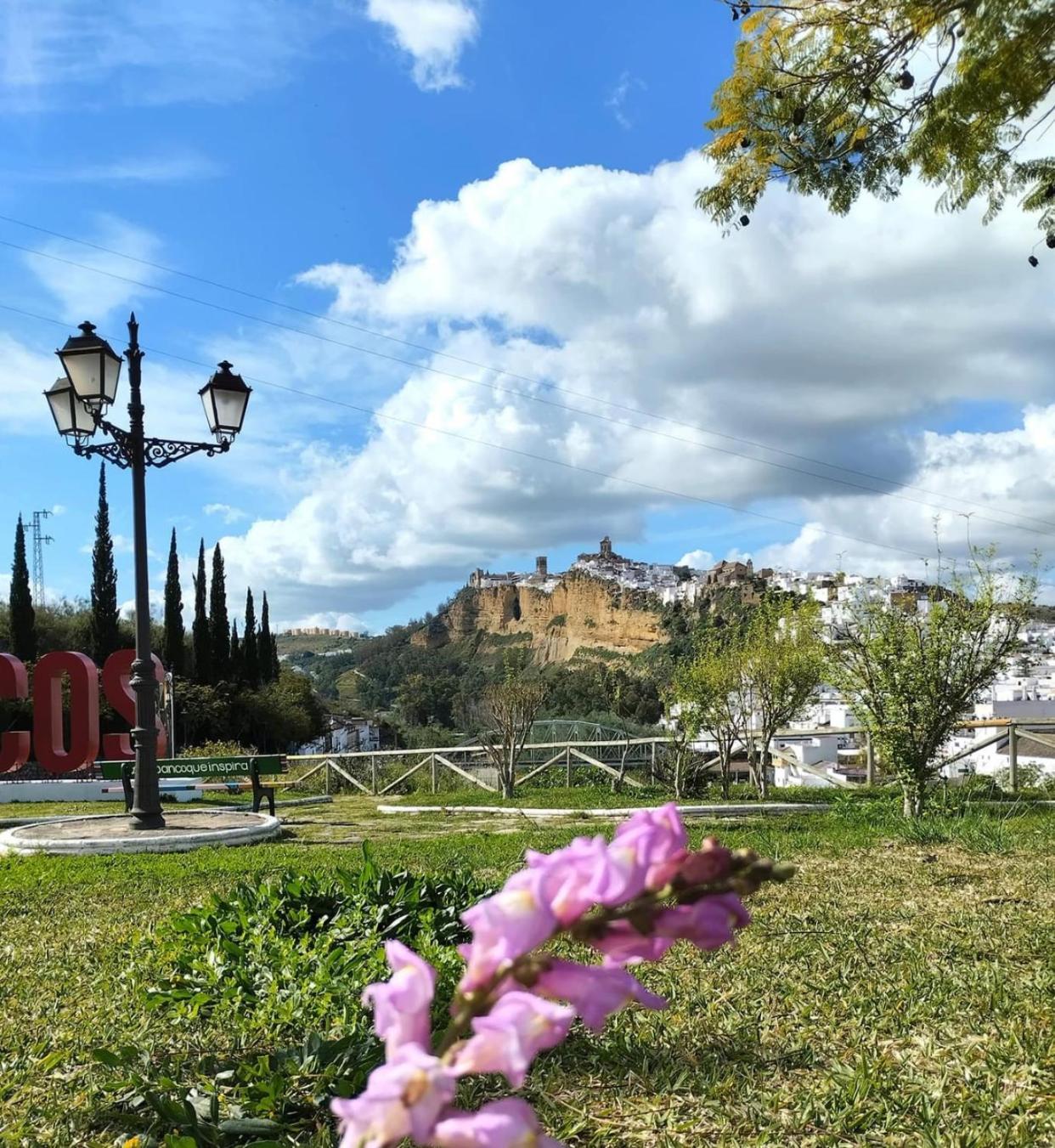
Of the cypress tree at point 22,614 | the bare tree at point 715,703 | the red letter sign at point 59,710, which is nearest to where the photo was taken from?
the bare tree at point 715,703

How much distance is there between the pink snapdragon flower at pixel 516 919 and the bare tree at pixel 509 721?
13569 mm

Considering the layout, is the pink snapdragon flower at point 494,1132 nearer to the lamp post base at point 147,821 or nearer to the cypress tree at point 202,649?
the lamp post base at point 147,821

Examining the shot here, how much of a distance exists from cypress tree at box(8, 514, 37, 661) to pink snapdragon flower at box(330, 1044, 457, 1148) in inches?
1510

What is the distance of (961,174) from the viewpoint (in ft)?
18.0

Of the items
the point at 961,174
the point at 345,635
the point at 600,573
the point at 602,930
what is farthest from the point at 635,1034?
the point at 345,635

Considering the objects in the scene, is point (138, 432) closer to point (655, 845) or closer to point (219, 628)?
point (655, 845)

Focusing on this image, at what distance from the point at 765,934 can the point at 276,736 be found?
37515 mm

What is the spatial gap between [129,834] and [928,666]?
743 centimetres

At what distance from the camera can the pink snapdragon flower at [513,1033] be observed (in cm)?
58

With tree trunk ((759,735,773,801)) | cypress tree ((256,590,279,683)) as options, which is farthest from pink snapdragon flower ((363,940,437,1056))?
cypress tree ((256,590,279,683))

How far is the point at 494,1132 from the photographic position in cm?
57

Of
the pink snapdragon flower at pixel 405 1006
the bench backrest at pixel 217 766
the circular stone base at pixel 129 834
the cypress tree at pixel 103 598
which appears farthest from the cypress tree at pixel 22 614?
the pink snapdragon flower at pixel 405 1006

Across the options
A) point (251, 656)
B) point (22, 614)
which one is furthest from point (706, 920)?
point (251, 656)

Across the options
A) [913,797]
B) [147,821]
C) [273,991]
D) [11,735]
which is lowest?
[913,797]
